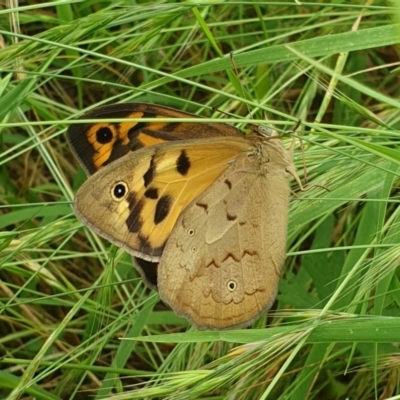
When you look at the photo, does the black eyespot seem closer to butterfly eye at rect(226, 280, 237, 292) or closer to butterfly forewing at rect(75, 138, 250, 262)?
butterfly forewing at rect(75, 138, 250, 262)

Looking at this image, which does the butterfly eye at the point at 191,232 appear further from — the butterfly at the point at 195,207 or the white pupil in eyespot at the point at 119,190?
the white pupil in eyespot at the point at 119,190

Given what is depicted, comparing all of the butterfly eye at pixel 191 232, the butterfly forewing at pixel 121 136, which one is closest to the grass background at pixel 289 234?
the butterfly forewing at pixel 121 136

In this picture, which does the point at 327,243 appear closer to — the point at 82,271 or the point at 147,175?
the point at 147,175

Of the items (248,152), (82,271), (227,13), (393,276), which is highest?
(227,13)

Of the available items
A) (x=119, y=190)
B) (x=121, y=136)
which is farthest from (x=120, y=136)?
(x=119, y=190)

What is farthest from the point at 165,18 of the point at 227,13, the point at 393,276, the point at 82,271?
the point at 82,271

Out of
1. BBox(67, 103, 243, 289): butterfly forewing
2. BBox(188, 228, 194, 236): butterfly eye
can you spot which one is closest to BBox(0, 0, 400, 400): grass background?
BBox(67, 103, 243, 289): butterfly forewing
